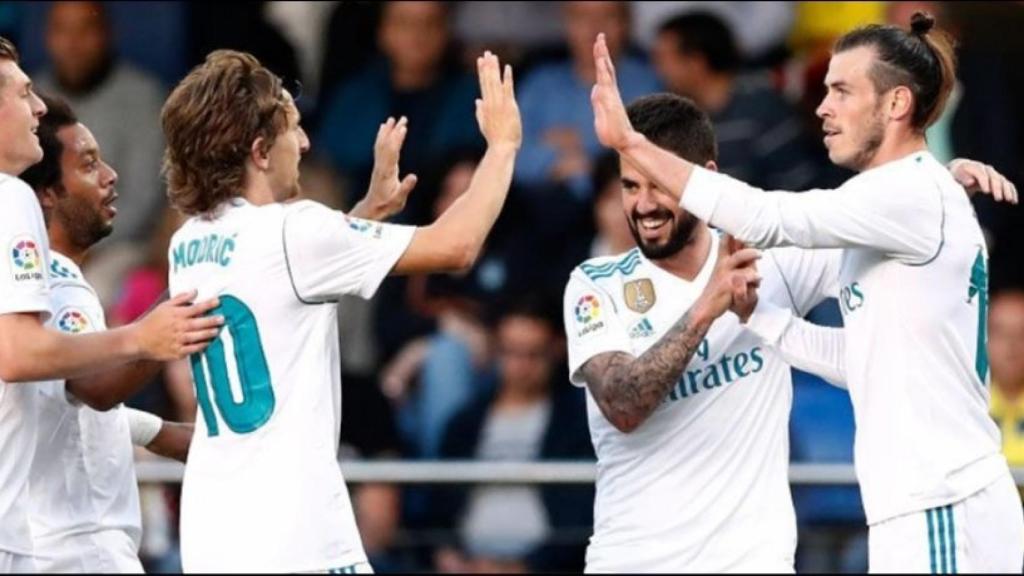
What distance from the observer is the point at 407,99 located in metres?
11.6

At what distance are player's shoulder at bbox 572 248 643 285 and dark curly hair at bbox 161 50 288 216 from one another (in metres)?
1.16

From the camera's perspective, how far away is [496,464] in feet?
34.3

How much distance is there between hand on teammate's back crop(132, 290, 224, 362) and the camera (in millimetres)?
6566

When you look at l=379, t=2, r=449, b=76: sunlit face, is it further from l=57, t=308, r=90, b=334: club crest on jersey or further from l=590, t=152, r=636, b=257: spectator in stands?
l=57, t=308, r=90, b=334: club crest on jersey

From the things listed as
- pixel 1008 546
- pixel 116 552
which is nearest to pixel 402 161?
pixel 116 552

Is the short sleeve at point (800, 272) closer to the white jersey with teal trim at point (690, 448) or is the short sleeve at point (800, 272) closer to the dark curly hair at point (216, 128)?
the white jersey with teal trim at point (690, 448)

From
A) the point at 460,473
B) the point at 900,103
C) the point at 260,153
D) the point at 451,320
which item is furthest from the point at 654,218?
the point at 451,320

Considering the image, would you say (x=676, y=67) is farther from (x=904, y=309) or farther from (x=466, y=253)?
(x=466, y=253)

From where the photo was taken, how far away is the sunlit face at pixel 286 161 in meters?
6.75

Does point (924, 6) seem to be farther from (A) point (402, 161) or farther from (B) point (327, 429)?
(B) point (327, 429)

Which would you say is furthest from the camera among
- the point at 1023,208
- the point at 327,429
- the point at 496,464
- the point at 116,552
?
the point at 1023,208

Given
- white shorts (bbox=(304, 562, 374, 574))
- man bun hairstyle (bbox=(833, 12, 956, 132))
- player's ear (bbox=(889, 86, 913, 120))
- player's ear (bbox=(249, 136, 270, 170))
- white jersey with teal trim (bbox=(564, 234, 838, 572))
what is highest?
man bun hairstyle (bbox=(833, 12, 956, 132))

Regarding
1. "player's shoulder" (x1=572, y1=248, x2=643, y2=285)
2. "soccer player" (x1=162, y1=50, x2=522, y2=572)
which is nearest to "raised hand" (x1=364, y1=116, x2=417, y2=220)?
"player's shoulder" (x1=572, y1=248, x2=643, y2=285)

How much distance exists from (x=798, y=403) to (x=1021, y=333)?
101cm
